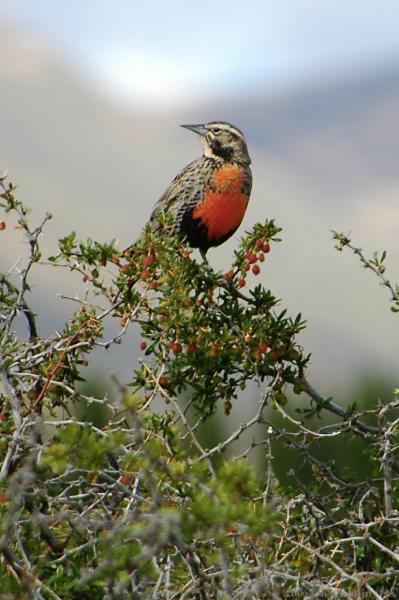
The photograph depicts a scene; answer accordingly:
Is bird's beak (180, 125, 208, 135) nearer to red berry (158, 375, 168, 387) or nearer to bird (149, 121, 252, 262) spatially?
bird (149, 121, 252, 262)

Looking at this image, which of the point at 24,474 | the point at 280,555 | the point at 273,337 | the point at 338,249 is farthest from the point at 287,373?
the point at 24,474

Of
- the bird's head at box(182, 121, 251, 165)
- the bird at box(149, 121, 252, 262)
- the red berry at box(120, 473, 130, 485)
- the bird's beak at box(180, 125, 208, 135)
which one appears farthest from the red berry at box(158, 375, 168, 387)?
the bird's beak at box(180, 125, 208, 135)

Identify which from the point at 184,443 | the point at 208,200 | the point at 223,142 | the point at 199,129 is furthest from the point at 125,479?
the point at 199,129

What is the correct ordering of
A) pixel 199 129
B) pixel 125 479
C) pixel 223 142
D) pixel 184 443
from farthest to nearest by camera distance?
1. pixel 199 129
2. pixel 223 142
3. pixel 184 443
4. pixel 125 479

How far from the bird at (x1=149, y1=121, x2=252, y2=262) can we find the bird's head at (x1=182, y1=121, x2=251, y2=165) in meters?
0.04

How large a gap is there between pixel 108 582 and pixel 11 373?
2047 mm

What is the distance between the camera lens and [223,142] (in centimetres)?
877

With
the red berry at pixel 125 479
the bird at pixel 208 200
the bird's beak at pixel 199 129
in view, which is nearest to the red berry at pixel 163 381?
the red berry at pixel 125 479

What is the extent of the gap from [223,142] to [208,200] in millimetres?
936

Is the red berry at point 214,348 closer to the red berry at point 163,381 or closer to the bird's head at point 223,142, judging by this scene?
the red berry at point 163,381

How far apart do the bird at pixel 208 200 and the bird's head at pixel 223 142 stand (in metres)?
0.04

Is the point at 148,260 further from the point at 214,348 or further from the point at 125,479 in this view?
the point at 125,479

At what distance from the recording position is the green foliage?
12.9 feet

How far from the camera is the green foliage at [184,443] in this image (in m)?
3.93
